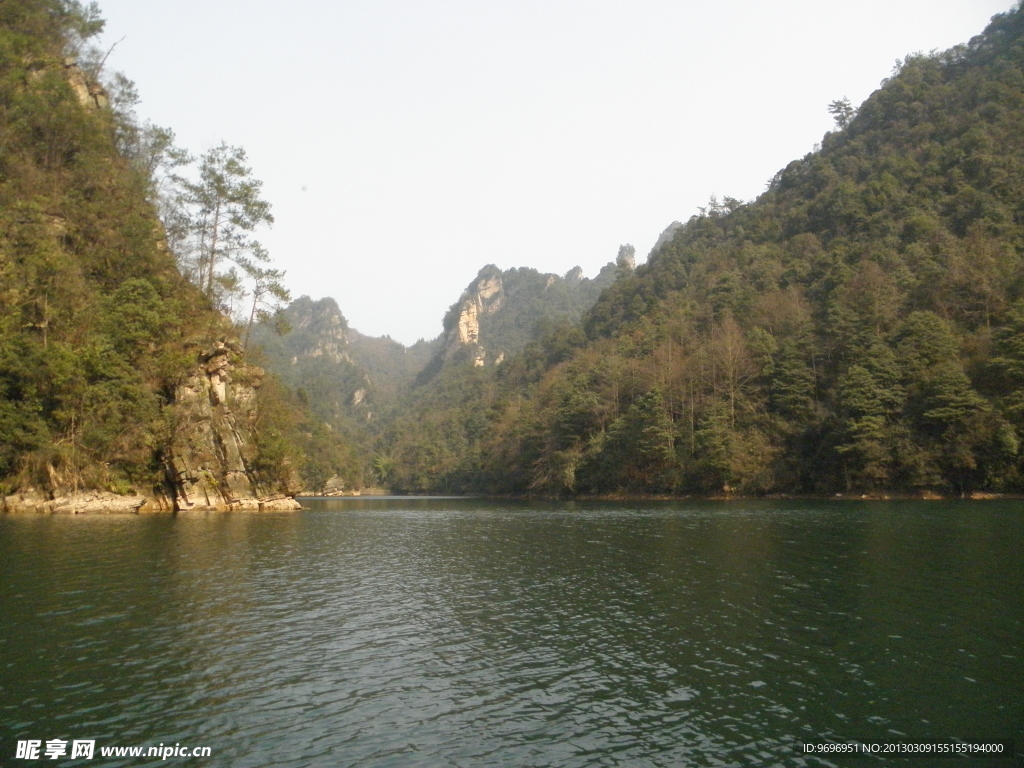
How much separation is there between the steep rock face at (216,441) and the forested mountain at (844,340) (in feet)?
121

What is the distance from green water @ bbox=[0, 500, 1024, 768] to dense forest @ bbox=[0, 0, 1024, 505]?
2294 centimetres

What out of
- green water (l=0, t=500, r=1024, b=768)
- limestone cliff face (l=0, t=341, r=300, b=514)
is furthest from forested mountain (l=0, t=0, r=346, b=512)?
green water (l=0, t=500, r=1024, b=768)

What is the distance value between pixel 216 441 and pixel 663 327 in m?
55.6

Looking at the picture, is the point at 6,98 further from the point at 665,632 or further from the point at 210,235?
the point at 665,632

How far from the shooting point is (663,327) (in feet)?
277

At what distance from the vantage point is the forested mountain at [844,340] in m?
52.4

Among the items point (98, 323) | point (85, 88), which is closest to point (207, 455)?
point (98, 323)

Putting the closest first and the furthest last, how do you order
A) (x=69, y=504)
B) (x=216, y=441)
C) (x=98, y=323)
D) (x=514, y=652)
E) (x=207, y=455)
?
1. (x=514, y=652)
2. (x=69, y=504)
3. (x=98, y=323)
4. (x=207, y=455)
5. (x=216, y=441)

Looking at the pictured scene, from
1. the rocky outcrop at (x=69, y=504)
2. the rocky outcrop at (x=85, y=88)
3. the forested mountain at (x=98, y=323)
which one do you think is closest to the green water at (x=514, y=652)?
the rocky outcrop at (x=69, y=504)

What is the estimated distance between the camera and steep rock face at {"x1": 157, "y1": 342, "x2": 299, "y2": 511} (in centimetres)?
4738

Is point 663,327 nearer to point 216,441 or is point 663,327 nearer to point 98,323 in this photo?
point 216,441

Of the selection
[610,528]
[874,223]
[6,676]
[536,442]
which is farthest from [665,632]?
[874,223]

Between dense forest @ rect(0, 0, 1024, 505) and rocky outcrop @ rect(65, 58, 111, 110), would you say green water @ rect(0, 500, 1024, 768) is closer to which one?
dense forest @ rect(0, 0, 1024, 505)

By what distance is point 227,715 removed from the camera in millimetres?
9398
